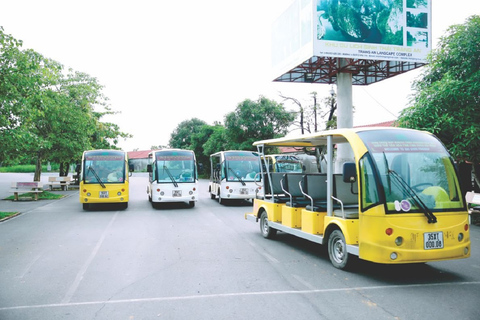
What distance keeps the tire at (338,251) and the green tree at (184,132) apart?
6619cm

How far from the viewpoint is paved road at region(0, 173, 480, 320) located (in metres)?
4.89

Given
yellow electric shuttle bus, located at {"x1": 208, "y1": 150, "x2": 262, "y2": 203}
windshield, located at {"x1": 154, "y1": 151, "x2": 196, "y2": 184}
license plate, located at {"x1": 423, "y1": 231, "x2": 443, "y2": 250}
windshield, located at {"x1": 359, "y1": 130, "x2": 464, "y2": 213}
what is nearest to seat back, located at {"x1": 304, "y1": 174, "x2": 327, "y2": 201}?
windshield, located at {"x1": 359, "y1": 130, "x2": 464, "y2": 213}

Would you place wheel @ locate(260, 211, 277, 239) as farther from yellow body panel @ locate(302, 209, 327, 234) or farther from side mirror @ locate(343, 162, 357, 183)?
side mirror @ locate(343, 162, 357, 183)

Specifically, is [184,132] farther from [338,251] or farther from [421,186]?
[421,186]

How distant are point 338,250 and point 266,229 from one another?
3.21 metres

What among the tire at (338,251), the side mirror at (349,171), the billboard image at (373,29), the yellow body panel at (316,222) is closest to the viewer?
the side mirror at (349,171)

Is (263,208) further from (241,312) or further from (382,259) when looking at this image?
(241,312)

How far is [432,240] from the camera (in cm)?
585

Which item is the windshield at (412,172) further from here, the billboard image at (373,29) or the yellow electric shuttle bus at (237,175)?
the billboard image at (373,29)

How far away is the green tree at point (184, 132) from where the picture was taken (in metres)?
73.4

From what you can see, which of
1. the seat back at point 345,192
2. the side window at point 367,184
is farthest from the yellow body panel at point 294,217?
the side window at point 367,184

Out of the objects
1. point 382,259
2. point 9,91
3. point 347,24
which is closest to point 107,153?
point 9,91

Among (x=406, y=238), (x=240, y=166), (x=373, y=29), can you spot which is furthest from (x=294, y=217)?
(x=373, y=29)

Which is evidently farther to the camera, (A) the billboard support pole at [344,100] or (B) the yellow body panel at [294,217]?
(A) the billboard support pole at [344,100]
